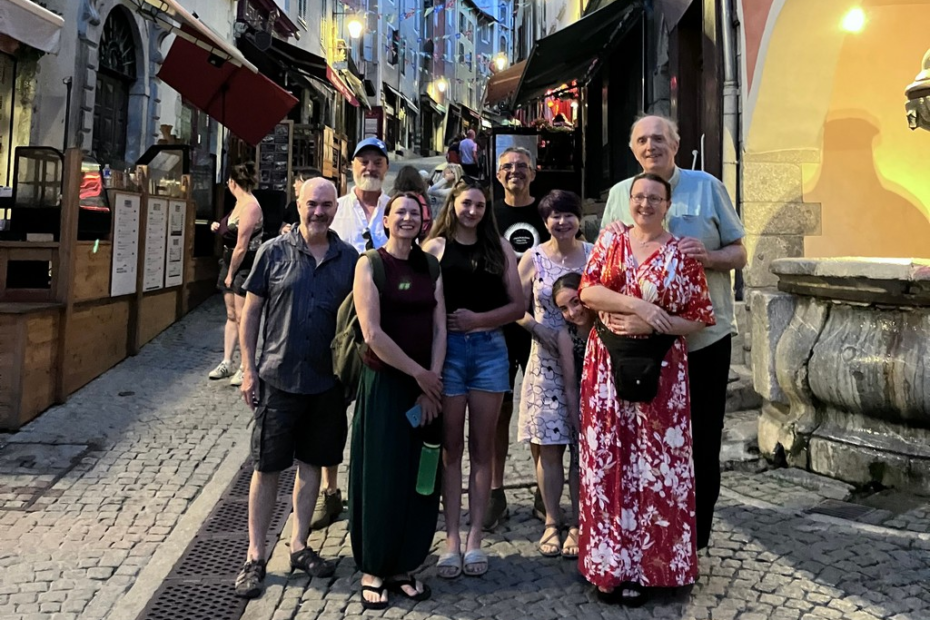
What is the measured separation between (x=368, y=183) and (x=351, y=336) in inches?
54.5

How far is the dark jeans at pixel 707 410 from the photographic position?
3.21 meters

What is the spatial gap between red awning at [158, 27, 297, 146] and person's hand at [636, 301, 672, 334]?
374 inches

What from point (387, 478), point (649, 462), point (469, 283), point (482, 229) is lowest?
point (387, 478)

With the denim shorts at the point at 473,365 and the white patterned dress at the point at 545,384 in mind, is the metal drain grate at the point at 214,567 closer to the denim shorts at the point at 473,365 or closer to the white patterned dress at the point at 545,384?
the denim shorts at the point at 473,365

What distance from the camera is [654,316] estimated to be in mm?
2852

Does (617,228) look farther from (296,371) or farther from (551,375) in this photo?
(296,371)

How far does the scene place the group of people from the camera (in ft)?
9.62

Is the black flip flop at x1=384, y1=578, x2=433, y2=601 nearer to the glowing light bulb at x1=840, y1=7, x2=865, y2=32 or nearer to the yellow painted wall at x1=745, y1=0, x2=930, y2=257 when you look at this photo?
the yellow painted wall at x1=745, y1=0, x2=930, y2=257

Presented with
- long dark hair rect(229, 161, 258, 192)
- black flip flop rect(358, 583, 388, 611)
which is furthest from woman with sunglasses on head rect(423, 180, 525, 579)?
long dark hair rect(229, 161, 258, 192)

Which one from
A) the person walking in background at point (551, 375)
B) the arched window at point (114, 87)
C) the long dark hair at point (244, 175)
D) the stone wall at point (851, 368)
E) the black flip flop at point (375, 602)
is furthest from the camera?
the arched window at point (114, 87)

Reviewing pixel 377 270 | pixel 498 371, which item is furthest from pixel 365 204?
pixel 498 371

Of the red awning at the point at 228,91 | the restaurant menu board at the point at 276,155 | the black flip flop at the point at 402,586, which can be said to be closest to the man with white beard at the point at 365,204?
the black flip flop at the point at 402,586

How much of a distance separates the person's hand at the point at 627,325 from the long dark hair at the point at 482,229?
1.94 feet

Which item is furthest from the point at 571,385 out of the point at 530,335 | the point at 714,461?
the point at 714,461
